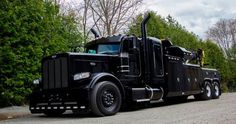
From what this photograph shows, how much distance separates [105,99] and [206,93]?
858 centimetres

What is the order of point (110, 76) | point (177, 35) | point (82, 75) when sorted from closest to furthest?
1. point (82, 75)
2. point (110, 76)
3. point (177, 35)

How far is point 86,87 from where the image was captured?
1338 centimetres

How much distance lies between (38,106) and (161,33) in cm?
1819

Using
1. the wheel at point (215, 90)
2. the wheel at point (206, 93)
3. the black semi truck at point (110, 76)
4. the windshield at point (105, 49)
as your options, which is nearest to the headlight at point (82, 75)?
the black semi truck at point (110, 76)

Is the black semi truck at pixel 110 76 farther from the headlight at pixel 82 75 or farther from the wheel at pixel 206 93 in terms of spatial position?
the wheel at pixel 206 93

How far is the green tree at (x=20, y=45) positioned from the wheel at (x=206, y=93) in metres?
7.40

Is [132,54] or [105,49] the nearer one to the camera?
[105,49]

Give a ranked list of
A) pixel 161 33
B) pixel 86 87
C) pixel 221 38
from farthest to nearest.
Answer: pixel 221 38 < pixel 161 33 < pixel 86 87

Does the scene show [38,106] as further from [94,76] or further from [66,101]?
[94,76]

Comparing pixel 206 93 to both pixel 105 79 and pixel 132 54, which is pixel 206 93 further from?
pixel 105 79

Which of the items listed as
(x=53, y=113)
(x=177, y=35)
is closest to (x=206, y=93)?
(x=53, y=113)

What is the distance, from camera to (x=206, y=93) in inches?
834

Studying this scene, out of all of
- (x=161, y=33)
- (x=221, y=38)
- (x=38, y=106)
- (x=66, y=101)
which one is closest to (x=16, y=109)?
(x=38, y=106)

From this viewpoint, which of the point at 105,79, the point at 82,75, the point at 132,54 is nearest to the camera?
the point at 82,75
